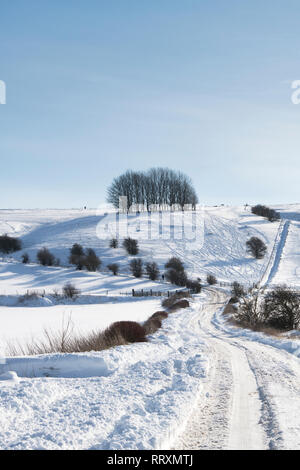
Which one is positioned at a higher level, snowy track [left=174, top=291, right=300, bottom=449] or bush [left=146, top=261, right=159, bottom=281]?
snowy track [left=174, top=291, right=300, bottom=449]

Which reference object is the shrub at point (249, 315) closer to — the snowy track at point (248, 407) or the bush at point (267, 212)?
the snowy track at point (248, 407)

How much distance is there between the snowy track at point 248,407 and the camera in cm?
446

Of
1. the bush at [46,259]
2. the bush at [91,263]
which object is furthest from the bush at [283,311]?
the bush at [46,259]

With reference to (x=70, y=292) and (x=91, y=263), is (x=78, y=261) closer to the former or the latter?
(x=91, y=263)

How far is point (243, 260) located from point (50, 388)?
237 ft

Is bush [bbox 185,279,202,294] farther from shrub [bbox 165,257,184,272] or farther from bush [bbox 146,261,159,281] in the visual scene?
bush [bbox 146,261,159,281]

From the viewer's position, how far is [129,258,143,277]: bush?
63.0 meters

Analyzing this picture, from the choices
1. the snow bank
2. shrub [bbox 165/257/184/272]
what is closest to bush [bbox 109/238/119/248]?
shrub [bbox 165/257/184/272]

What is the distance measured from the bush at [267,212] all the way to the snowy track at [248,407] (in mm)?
114531

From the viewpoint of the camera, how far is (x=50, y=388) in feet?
21.5

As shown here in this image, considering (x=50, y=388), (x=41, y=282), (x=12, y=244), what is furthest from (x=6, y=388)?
(x=12, y=244)

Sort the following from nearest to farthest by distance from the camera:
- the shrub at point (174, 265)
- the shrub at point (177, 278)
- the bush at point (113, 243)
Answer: the shrub at point (177, 278), the shrub at point (174, 265), the bush at point (113, 243)

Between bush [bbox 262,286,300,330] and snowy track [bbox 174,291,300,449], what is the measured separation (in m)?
14.5
